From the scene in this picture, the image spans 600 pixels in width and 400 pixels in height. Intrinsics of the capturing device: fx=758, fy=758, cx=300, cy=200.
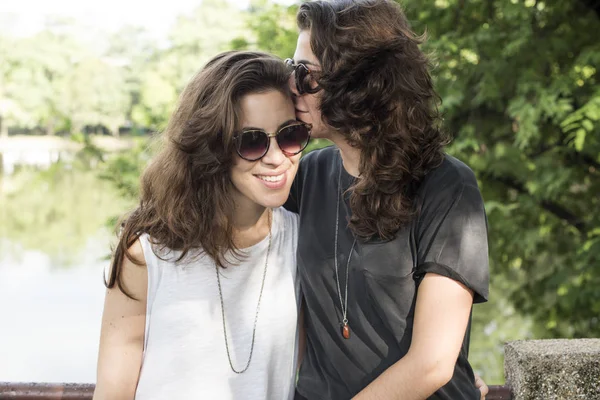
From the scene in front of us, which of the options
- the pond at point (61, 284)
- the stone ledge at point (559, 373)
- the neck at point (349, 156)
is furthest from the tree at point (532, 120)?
the neck at point (349, 156)

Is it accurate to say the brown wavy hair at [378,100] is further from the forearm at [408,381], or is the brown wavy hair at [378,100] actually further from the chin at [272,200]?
the forearm at [408,381]

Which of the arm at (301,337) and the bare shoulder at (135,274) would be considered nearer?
the bare shoulder at (135,274)

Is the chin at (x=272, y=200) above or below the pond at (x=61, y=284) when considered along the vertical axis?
above

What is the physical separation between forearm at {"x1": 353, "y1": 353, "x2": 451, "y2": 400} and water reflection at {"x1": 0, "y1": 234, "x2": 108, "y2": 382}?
11.1 metres

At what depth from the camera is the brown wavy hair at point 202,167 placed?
2.08 meters

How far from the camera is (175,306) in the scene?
210 cm

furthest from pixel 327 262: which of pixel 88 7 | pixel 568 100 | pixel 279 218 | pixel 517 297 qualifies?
pixel 88 7

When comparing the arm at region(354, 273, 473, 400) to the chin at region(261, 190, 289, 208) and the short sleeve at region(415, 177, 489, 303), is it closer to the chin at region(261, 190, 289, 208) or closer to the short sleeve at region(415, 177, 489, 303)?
the short sleeve at region(415, 177, 489, 303)

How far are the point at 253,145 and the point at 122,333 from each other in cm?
62

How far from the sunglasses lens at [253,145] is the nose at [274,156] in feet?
0.05

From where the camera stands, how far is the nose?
2.09m

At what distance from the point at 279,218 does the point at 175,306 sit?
0.42 metres

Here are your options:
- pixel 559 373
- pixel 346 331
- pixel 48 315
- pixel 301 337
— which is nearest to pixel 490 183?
pixel 559 373

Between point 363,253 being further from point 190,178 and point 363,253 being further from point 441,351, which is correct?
point 190,178
